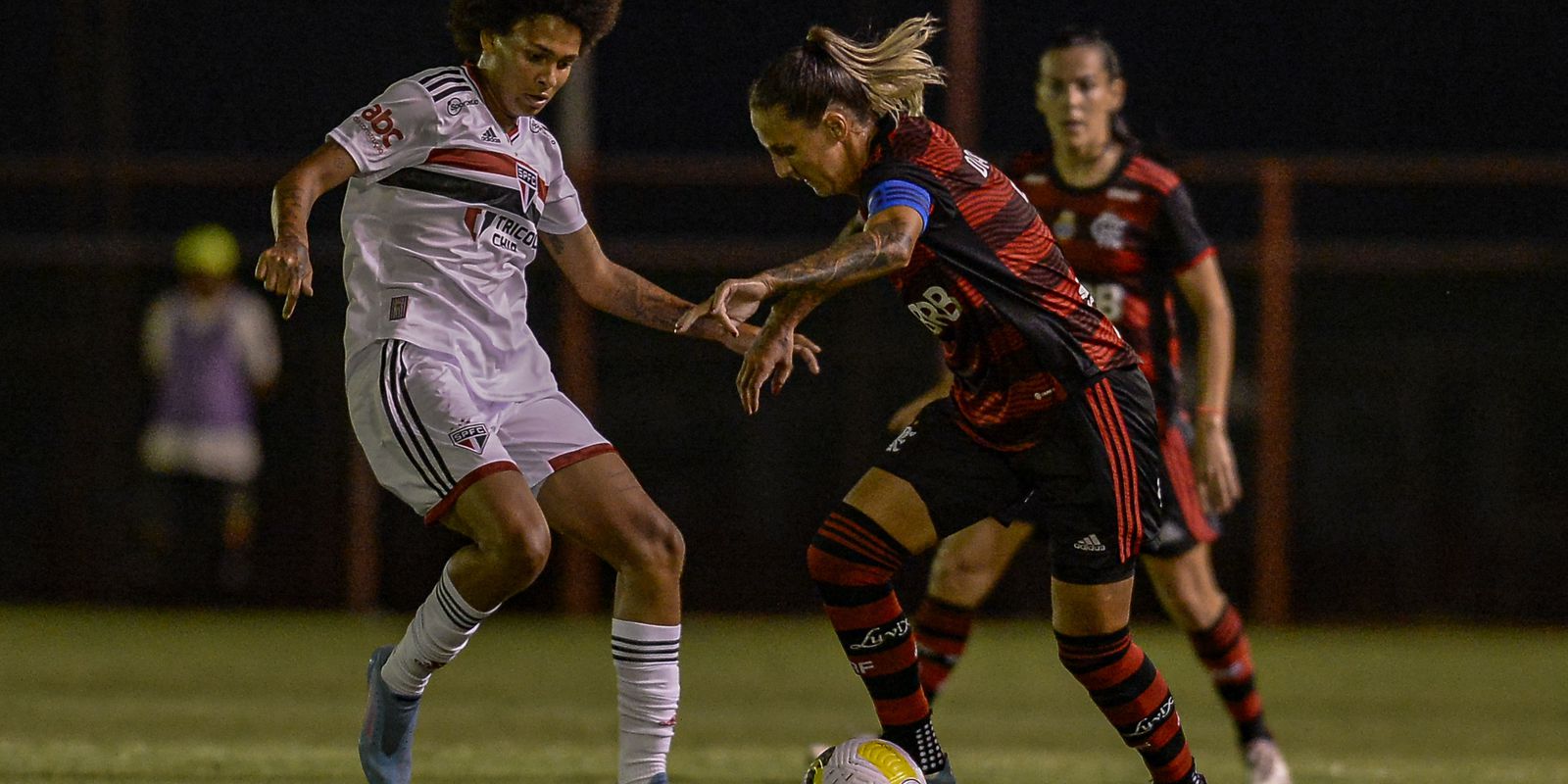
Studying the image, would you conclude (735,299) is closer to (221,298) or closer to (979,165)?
(979,165)

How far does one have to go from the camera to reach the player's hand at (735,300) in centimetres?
379

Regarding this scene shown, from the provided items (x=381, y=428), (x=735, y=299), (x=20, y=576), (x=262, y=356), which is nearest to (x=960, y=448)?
(x=735, y=299)

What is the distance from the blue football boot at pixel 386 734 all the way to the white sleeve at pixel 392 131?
119cm

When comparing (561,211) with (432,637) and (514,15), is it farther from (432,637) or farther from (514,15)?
(432,637)

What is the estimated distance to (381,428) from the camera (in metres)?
4.32

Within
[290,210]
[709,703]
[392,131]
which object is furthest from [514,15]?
[709,703]

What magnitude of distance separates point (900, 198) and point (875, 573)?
932 mm

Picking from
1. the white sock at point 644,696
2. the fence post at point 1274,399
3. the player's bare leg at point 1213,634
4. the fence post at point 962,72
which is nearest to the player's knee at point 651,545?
the white sock at point 644,696

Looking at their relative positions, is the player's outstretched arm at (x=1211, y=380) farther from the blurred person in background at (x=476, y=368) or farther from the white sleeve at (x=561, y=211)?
the white sleeve at (x=561, y=211)

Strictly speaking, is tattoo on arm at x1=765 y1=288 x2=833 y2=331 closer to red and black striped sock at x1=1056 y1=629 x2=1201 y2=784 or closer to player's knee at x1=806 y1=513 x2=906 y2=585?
player's knee at x1=806 y1=513 x2=906 y2=585

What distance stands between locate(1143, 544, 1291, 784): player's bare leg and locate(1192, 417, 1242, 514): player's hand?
0.15m

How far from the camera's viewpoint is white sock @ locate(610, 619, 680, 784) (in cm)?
426

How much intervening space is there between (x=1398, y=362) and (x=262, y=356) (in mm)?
6188

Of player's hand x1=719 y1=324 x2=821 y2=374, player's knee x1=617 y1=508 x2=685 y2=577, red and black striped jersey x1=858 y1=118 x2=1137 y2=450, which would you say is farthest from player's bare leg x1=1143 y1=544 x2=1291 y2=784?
player's knee x1=617 y1=508 x2=685 y2=577
